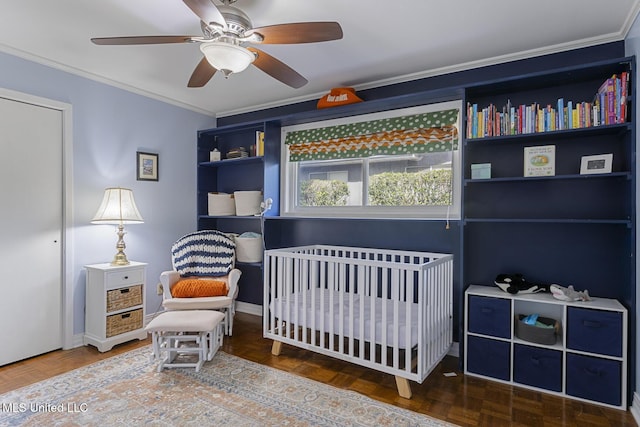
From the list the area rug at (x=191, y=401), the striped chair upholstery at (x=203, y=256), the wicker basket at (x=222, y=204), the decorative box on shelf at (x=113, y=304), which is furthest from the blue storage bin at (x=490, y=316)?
the decorative box on shelf at (x=113, y=304)

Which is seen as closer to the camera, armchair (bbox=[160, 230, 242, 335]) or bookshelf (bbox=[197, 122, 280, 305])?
armchair (bbox=[160, 230, 242, 335])

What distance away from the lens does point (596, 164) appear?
7.45 ft

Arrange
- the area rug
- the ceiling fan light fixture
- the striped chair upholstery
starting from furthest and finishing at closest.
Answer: the striped chair upholstery < the area rug < the ceiling fan light fixture

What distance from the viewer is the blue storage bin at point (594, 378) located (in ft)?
6.80

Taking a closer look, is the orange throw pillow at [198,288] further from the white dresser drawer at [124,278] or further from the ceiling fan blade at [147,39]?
the ceiling fan blade at [147,39]

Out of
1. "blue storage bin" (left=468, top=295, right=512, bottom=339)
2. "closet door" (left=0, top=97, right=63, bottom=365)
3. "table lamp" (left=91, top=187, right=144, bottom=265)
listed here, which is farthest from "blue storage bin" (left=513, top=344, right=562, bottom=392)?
"closet door" (left=0, top=97, right=63, bottom=365)

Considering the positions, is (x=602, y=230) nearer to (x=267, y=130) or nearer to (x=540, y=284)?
(x=540, y=284)

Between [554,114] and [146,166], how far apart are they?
11.6 ft

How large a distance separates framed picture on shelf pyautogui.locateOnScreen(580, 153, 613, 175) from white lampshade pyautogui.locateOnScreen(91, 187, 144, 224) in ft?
11.4

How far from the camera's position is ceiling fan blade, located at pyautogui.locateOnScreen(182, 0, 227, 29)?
1486 millimetres

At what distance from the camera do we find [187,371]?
8.27 ft

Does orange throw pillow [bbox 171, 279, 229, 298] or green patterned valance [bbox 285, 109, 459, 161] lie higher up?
green patterned valance [bbox 285, 109, 459, 161]

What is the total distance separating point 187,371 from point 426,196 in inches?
91.1

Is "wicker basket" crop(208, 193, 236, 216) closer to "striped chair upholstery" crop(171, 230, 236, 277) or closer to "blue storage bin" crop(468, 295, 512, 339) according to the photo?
"striped chair upholstery" crop(171, 230, 236, 277)
